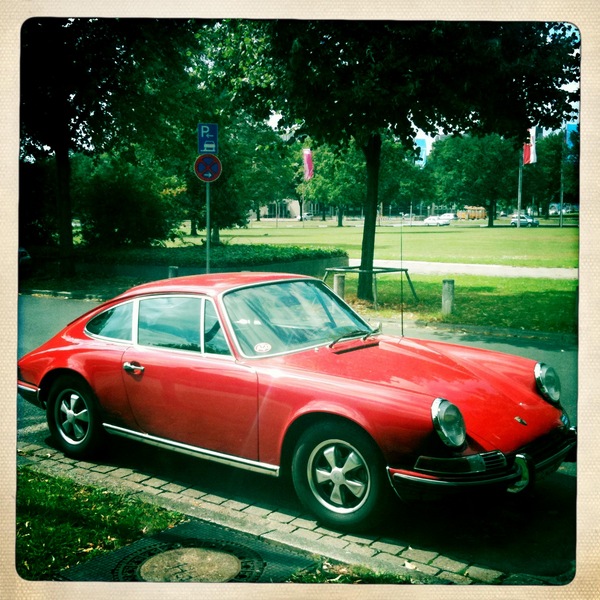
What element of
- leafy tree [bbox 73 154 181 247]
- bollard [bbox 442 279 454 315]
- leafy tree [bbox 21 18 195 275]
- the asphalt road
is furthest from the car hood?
leafy tree [bbox 21 18 195 275]

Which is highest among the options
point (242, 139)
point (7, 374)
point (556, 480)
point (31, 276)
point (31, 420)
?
point (242, 139)

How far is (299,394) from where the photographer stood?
2.66m

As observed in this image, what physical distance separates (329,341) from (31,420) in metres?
1.56

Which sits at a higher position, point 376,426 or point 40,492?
point 376,426

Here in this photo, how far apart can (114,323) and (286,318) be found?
0.95 meters

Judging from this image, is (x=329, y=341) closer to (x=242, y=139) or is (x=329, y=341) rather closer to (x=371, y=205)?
(x=371, y=205)

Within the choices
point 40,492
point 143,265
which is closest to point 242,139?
point 143,265

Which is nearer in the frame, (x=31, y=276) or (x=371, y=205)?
(x=31, y=276)

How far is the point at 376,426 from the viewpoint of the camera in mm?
2475

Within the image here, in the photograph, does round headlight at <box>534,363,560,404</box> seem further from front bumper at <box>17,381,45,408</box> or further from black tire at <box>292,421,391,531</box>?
front bumper at <box>17,381,45,408</box>

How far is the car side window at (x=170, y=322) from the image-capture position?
120 inches

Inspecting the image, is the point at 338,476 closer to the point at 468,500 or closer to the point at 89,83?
the point at 468,500

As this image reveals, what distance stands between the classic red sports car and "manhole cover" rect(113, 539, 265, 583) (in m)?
0.35

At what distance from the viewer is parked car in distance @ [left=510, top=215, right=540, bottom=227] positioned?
3.38 metres
